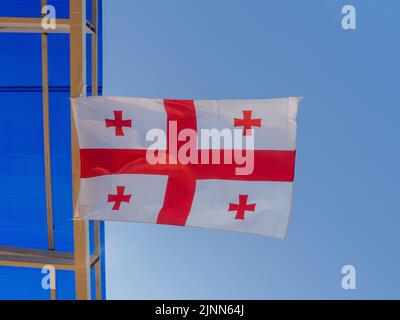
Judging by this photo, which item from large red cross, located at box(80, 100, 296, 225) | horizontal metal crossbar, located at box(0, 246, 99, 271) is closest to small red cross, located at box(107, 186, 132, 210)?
large red cross, located at box(80, 100, 296, 225)

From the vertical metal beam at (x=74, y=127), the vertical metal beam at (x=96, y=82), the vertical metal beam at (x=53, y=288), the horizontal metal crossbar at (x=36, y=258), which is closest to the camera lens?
the vertical metal beam at (x=74, y=127)

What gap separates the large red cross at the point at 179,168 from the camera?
8.82ft

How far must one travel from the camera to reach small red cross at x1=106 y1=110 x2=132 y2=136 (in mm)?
2697

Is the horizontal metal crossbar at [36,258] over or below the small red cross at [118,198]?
below

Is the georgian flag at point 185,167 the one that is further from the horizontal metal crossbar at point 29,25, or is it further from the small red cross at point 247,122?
the horizontal metal crossbar at point 29,25

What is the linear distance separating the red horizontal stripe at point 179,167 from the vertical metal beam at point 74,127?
0.12 meters

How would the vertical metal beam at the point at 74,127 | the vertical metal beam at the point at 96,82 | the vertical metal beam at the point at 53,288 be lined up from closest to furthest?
the vertical metal beam at the point at 74,127
the vertical metal beam at the point at 96,82
the vertical metal beam at the point at 53,288

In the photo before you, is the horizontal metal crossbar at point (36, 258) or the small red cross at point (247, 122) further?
the horizontal metal crossbar at point (36, 258)

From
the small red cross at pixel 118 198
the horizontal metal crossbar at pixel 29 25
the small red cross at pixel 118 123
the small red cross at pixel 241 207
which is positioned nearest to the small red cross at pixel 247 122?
the small red cross at pixel 241 207

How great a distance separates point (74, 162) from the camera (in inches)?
108

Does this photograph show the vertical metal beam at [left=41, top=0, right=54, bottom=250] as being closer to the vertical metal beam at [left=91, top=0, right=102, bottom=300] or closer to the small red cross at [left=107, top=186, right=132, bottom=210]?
the vertical metal beam at [left=91, top=0, right=102, bottom=300]
